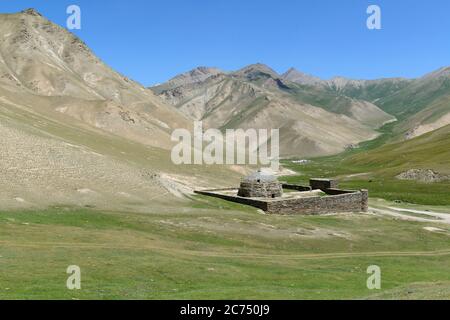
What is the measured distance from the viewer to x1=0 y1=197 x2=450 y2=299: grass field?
936 inches

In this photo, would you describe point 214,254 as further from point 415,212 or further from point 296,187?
point 296,187

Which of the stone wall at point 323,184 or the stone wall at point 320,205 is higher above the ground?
the stone wall at point 323,184

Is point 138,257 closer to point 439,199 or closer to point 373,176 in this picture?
point 439,199

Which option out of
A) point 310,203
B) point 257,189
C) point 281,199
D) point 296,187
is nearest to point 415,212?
point 296,187

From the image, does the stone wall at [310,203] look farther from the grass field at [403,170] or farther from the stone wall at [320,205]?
the grass field at [403,170]

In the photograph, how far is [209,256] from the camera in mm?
33781

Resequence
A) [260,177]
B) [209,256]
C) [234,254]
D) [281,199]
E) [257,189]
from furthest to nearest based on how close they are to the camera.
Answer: [260,177] → [257,189] → [281,199] → [234,254] → [209,256]

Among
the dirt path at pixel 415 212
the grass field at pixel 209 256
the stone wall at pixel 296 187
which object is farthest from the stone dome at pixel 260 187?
the stone wall at pixel 296 187

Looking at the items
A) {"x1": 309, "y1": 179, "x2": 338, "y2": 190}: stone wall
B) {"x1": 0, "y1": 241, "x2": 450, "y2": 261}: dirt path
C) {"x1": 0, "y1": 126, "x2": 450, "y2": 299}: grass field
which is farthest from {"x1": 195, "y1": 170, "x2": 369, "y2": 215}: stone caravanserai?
{"x1": 0, "y1": 241, "x2": 450, "y2": 261}: dirt path

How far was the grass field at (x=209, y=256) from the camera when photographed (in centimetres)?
2377

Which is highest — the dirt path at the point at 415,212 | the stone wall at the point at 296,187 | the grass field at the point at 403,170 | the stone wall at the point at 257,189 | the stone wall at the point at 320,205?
the grass field at the point at 403,170

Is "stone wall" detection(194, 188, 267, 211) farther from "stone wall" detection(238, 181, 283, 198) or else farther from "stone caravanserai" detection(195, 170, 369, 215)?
"stone wall" detection(238, 181, 283, 198)

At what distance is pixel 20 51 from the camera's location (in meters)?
199
